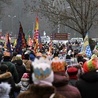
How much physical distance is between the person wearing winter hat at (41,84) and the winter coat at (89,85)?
4.59 ft

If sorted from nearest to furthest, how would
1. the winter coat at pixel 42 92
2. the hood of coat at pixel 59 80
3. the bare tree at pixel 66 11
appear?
1. the winter coat at pixel 42 92
2. the hood of coat at pixel 59 80
3. the bare tree at pixel 66 11

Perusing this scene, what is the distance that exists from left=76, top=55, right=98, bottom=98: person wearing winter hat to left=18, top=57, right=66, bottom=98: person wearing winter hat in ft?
4.61

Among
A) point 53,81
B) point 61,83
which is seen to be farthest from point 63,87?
point 53,81

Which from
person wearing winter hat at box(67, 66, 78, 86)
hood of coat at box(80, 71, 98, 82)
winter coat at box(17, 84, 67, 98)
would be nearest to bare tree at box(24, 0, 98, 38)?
person wearing winter hat at box(67, 66, 78, 86)

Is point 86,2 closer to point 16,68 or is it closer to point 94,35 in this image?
point 16,68

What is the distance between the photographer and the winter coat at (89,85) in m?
6.63

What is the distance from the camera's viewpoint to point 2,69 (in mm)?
8742

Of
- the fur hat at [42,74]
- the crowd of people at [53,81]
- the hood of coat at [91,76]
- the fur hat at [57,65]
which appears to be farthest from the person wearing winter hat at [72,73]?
the fur hat at [42,74]

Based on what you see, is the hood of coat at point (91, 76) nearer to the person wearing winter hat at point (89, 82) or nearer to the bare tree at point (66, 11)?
the person wearing winter hat at point (89, 82)

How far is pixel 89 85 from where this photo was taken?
6691 millimetres

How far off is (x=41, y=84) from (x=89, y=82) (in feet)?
5.99

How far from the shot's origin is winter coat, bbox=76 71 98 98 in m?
6.63

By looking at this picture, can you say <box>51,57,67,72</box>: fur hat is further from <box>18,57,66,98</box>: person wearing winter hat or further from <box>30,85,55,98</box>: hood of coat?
<box>30,85,55,98</box>: hood of coat

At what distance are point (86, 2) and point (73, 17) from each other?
143cm
